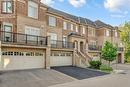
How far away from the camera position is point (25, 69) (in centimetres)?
2605

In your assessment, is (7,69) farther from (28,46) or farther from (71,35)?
(71,35)

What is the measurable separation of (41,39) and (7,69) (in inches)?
283

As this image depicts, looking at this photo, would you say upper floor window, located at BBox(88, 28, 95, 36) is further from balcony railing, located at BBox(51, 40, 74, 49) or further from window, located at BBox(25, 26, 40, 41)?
window, located at BBox(25, 26, 40, 41)

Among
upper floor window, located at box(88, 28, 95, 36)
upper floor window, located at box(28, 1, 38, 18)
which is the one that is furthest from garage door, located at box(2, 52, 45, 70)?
upper floor window, located at box(88, 28, 95, 36)

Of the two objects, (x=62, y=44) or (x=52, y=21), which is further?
(x=52, y=21)

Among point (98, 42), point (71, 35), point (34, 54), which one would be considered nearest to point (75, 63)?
point (71, 35)

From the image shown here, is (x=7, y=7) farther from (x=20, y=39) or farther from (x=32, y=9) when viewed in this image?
(x=20, y=39)

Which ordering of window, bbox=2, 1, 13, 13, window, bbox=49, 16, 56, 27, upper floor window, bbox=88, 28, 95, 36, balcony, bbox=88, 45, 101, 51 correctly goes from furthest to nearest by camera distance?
upper floor window, bbox=88, 28, 95, 36, balcony, bbox=88, 45, 101, 51, window, bbox=49, 16, 56, 27, window, bbox=2, 1, 13, 13

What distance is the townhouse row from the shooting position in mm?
24977

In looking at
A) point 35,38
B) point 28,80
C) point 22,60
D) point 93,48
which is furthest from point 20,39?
point 93,48

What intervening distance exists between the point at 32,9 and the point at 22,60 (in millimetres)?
8081

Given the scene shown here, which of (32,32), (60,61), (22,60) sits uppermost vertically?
(32,32)

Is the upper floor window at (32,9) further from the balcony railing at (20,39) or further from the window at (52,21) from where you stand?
the window at (52,21)

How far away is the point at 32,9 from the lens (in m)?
30.5
